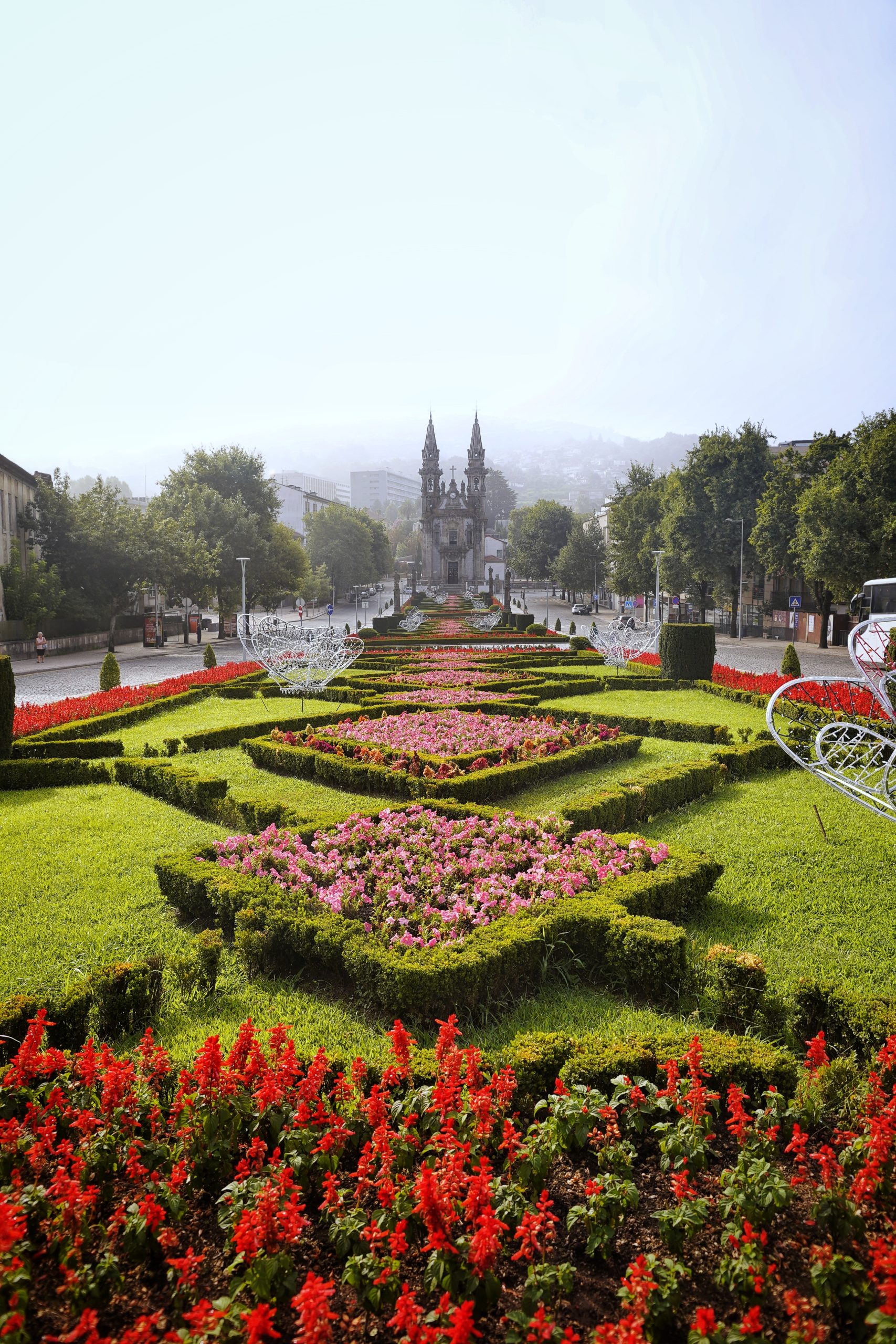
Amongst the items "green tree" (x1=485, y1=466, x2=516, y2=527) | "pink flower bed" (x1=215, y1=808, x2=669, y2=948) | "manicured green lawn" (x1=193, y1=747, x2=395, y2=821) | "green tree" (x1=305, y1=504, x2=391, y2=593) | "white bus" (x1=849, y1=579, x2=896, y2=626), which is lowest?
"manicured green lawn" (x1=193, y1=747, x2=395, y2=821)

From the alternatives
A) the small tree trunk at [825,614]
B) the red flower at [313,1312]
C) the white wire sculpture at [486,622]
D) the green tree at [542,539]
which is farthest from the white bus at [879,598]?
the green tree at [542,539]

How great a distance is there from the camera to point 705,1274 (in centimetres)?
291

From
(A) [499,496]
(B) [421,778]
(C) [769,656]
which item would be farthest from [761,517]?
(A) [499,496]

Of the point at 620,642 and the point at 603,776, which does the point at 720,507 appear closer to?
the point at 620,642

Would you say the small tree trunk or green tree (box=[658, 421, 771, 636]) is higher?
green tree (box=[658, 421, 771, 636])

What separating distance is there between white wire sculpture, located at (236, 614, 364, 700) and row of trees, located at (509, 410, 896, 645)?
23597 mm

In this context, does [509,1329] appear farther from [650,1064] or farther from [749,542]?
[749,542]

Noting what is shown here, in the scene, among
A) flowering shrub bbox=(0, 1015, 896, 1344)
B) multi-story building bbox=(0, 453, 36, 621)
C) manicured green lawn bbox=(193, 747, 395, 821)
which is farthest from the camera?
multi-story building bbox=(0, 453, 36, 621)

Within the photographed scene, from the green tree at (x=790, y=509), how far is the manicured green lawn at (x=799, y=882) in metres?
29.8

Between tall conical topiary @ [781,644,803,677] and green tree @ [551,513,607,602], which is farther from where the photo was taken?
green tree @ [551,513,607,602]

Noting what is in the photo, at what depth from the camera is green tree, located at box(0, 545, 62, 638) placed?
3212 cm

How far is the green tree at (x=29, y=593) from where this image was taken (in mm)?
32125

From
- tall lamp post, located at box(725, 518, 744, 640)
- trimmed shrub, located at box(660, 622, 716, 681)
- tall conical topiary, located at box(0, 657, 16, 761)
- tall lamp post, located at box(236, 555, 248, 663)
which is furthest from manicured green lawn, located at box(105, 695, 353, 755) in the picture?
tall lamp post, located at box(725, 518, 744, 640)

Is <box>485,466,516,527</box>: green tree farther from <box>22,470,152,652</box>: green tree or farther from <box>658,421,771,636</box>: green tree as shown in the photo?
<box>22,470,152,652</box>: green tree
